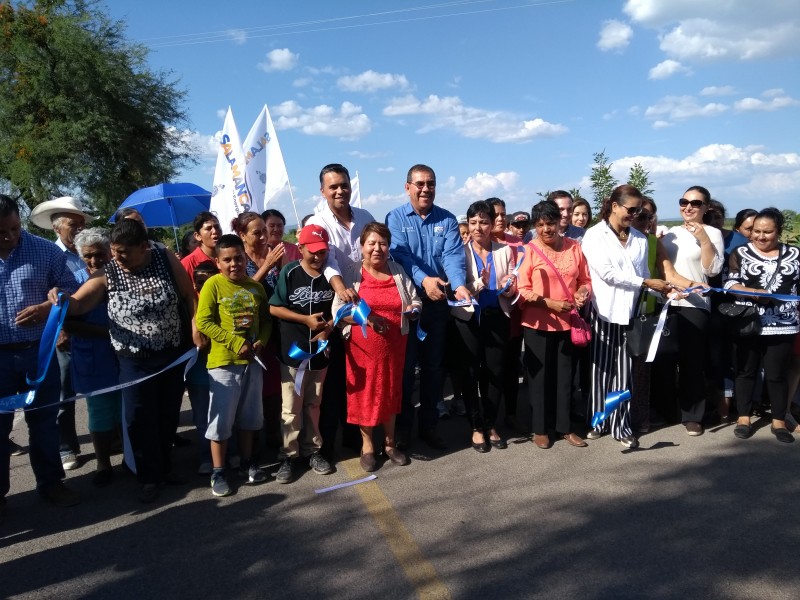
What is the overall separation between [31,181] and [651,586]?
23.4m

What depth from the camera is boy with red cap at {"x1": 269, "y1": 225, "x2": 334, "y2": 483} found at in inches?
168

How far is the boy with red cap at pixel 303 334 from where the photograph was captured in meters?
4.27

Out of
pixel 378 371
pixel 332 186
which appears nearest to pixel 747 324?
pixel 378 371

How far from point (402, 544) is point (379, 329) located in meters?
1.52

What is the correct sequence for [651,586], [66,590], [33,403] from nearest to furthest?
[651,586] → [66,590] → [33,403]

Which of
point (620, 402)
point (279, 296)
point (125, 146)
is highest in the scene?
point (125, 146)

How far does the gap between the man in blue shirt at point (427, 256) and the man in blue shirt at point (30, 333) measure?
2.47 meters

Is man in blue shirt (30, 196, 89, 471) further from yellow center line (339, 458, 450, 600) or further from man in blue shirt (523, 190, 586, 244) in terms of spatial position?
man in blue shirt (523, 190, 586, 244)

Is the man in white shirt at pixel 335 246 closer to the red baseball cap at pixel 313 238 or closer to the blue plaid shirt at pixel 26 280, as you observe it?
the red baseball cap at pixel 313 238

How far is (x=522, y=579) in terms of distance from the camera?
2967 mm

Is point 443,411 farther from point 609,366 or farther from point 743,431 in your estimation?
point 743,431

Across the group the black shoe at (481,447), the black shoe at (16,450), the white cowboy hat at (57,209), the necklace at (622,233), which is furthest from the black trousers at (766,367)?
the black shoe at (16,450)

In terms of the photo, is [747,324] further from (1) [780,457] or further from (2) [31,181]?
(2) [31,181]

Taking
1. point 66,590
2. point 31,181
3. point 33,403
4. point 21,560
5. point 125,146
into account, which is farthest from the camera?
point 125,146
